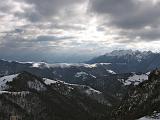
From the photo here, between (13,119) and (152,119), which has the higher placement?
(13,119)

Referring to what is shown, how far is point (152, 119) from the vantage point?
7475 inches

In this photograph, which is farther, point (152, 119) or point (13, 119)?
point (152, 119)

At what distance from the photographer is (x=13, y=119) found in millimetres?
137000

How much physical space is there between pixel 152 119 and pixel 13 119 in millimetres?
83929
